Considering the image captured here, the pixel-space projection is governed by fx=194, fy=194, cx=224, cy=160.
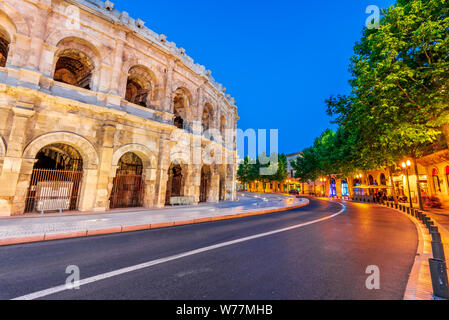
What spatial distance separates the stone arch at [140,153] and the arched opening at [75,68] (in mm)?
4186

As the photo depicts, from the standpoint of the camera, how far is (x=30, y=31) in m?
9.72

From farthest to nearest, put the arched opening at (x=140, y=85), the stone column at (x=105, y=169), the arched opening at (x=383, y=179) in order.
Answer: the arched opening at (x=383, y=179)
the arched opening at (x=140, y=85)
the stone column at (x=105, y=169)

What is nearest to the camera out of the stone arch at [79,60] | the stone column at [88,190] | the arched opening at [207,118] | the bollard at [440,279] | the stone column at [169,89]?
the bollard at [440,279]

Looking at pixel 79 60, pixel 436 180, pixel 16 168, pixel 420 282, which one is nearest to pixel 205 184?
pixel 16 168

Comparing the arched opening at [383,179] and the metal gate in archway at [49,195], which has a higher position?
the arched opening at [383,179]

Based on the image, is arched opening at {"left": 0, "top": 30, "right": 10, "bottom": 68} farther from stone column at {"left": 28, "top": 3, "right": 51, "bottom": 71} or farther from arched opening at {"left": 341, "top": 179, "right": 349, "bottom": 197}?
arched opening at {"left": 341, "top": 179, "right": 349, "bottom": 197}

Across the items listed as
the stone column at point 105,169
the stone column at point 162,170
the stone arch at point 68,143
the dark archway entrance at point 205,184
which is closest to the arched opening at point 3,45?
the stone arch at point 68,143

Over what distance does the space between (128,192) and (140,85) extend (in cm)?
832

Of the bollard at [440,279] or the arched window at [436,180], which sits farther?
the arched window at [436,180]

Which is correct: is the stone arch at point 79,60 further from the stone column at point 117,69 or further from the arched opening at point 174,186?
the arched opening at point 174,186

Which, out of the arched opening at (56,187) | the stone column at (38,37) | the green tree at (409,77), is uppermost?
the stone column at (38,37)

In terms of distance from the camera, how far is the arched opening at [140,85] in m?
14.3

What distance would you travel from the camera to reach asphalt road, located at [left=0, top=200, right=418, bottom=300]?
2908mm

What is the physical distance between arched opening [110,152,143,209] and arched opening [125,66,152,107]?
4539 millimetres
